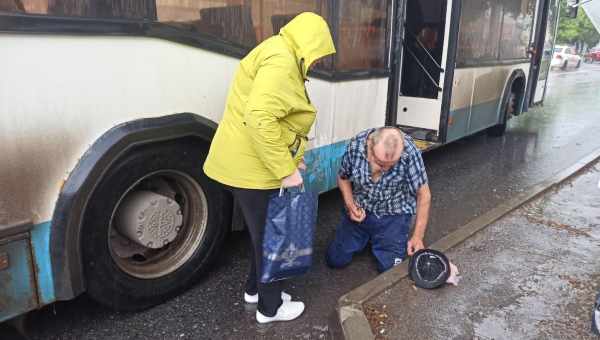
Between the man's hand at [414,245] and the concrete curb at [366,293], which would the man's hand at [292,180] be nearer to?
the concrete curb at [366,293]

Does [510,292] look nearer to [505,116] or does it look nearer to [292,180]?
[292,180]

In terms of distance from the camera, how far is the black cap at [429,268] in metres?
3.05

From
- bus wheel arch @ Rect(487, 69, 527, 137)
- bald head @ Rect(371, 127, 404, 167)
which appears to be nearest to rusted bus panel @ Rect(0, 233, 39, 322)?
bald head @ Rect(371, 127, 404, 167)

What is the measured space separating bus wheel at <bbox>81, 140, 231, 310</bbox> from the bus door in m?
3.56

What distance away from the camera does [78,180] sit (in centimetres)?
249

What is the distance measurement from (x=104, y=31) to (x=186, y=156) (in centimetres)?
87

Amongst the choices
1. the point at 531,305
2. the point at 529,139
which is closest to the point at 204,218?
the point at 531,305

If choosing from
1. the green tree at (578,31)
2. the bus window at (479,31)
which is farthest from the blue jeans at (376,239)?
the green tree at (578,31)

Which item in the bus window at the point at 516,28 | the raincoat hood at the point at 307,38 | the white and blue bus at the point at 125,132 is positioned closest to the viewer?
the white and blue bus at the point at 125,132

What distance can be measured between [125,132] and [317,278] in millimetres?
1755

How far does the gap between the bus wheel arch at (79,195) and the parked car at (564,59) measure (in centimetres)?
3282

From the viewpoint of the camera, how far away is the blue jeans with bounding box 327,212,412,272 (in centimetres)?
359

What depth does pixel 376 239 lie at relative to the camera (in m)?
3.69

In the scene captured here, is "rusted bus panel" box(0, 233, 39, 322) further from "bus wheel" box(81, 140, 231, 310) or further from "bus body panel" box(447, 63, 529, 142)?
"bus body panel" box(447, 63, 529, 142)
